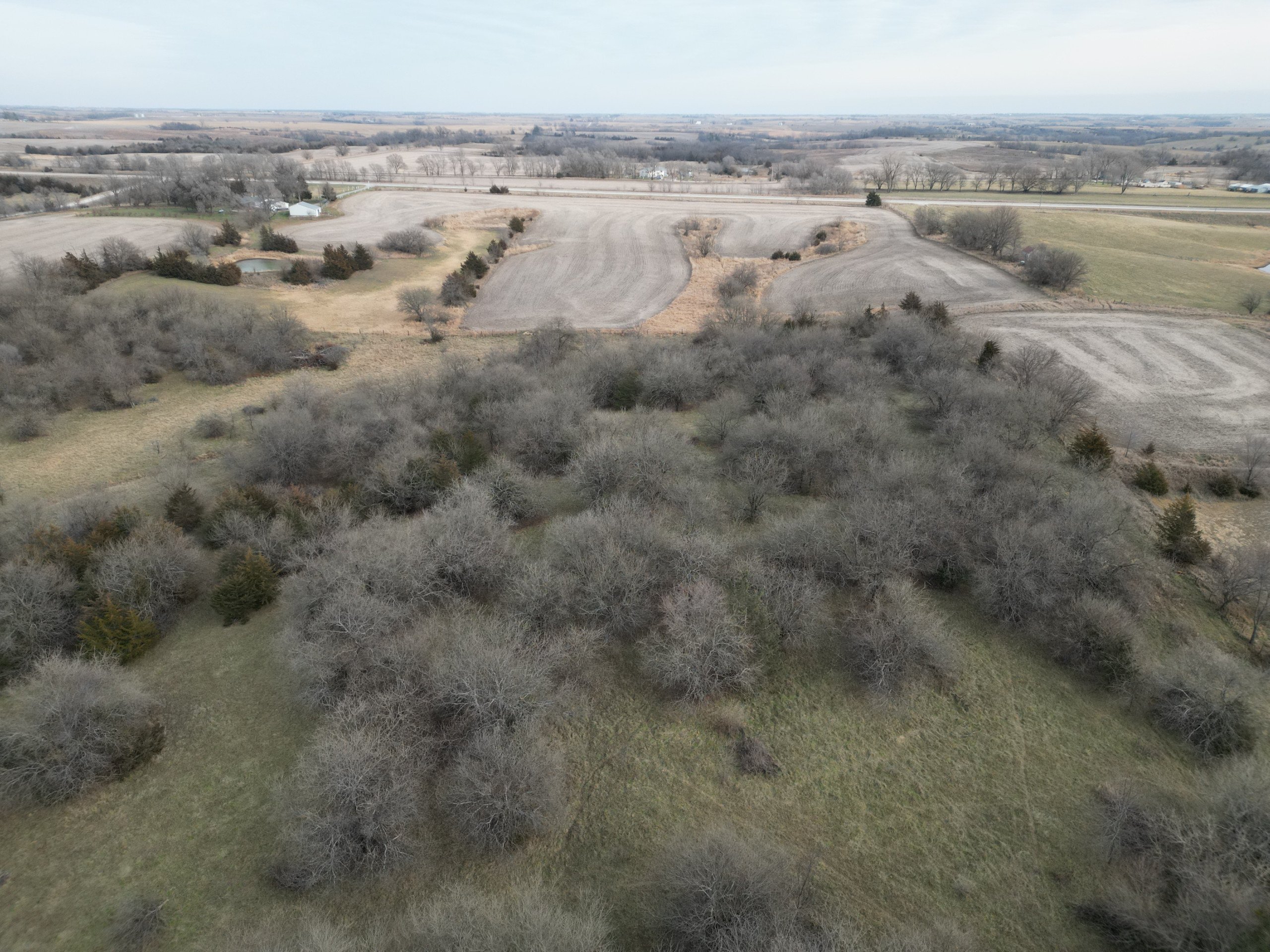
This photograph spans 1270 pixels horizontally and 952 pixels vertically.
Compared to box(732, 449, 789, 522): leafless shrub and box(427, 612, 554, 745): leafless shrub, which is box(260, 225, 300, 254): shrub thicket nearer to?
box(732, 449, 789, 522): leafless shrub

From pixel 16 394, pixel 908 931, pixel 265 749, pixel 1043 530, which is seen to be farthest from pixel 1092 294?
pixel 16 394

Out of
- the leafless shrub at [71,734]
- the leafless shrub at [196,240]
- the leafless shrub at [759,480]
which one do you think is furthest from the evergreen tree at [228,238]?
the leafless shrub at [759,480]

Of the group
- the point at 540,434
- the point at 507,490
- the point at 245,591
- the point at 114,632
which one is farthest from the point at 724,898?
the point at 540,434

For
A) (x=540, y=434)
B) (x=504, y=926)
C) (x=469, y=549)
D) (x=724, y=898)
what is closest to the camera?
(x=504, y=926)

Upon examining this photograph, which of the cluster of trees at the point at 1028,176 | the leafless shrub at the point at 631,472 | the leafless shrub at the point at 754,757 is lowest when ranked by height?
the leafless shrub at the point at 754,757

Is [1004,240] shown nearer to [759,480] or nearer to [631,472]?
[759,480]

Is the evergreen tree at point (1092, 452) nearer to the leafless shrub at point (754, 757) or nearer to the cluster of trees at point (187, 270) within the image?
the leafless shrub at point (754, 757)

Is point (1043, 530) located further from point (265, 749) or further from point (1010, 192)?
point (1010, 192)
